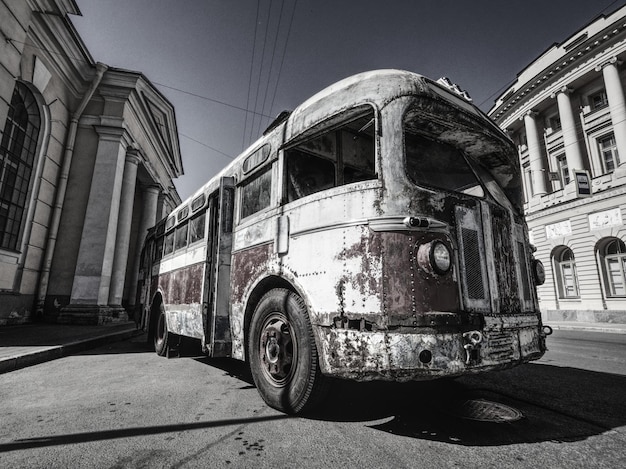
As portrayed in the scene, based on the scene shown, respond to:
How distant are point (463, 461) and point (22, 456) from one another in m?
2.72

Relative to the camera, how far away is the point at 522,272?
3.18 m

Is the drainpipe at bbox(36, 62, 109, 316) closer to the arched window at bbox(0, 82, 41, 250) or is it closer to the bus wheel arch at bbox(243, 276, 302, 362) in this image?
the arched window at bbox(0, 82, 41, 250)

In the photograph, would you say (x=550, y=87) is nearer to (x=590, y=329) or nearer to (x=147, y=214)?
(x=590, y=329)

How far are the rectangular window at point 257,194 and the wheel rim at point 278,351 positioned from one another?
1.25 meters

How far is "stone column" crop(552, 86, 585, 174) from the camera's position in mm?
19733

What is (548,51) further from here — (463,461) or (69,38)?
(463,461)

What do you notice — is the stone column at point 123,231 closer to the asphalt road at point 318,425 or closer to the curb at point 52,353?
the curb at point 52,353

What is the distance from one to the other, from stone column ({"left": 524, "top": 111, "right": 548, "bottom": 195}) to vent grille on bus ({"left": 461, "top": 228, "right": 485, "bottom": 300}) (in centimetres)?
2307

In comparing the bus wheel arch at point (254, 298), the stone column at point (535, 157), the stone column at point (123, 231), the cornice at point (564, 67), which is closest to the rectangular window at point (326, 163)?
the bus wheel arch at point (254, 298)

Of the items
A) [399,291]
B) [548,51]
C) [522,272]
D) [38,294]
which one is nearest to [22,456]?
[399,291]

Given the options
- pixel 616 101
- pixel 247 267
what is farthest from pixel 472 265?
pixel 616 101

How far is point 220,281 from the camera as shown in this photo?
4.12 m

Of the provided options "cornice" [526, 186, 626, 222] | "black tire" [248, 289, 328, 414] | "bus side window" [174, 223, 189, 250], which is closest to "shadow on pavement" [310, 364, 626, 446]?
"black tire" [248, 289, 328, 414]

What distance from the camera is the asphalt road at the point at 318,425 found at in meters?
2.03
